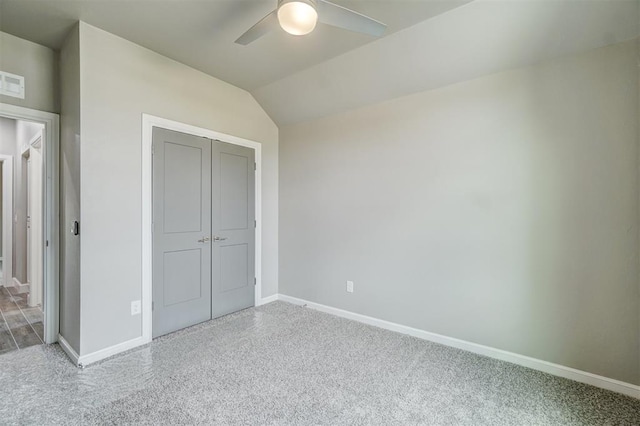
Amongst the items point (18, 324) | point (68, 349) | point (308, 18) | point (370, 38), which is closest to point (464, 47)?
point (370, 38)

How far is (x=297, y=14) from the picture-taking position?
1.55 m

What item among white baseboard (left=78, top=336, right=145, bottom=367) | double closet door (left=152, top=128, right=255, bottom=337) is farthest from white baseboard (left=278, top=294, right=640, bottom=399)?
white baseboard (left=78, top=336, right=145, bottom=367)

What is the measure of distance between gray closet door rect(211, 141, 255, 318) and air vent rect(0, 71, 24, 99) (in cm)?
159

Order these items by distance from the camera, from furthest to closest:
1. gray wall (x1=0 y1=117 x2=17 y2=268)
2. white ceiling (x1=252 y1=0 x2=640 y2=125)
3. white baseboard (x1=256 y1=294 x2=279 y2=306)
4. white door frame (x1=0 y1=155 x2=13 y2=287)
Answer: white door frame (x1=0 y1=155 x2=13 y2=287) → gray wall (x1=0 y1=117 x2=17 y2=268) → white baseboard (x1=256 y1=294 x2=279 y2=306) → white ceiling (x1=252 y1=0 x2=640 y2=125)

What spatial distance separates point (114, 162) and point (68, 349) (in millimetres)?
1636

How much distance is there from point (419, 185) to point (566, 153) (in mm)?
1123

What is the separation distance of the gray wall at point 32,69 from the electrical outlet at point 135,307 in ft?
6.19

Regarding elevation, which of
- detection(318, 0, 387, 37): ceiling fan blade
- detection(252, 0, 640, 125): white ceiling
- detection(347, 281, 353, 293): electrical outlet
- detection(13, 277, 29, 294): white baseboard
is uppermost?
detection(252, 0, 640, 125): white ceiling

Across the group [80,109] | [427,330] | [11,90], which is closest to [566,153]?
[427,330]

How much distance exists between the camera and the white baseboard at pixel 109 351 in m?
2.31

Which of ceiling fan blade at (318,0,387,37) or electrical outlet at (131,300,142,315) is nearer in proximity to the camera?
ceiling fan blade at (318,0,387,37)

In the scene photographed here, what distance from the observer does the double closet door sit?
2.85 meters

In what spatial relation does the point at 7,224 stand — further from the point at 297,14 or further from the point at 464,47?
the point at 464,47

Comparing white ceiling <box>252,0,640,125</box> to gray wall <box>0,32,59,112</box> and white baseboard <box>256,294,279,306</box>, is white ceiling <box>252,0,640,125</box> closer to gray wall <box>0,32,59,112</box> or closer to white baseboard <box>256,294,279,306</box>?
gray wall <box>0,32,59,112</box>
